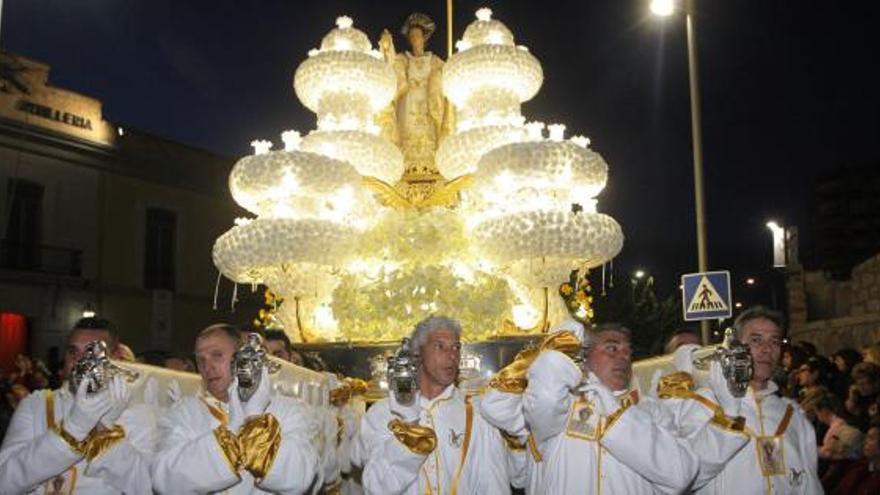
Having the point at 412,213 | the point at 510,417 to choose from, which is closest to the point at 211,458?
the point at 510,417

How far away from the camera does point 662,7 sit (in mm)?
12102

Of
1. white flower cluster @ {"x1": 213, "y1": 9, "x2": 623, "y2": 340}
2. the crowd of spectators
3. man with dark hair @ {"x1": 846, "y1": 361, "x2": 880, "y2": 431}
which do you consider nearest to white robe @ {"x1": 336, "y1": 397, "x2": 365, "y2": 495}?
the crowd of spectators

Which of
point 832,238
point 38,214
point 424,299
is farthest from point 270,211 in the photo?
point 832,238

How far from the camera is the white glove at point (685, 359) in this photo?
511cm

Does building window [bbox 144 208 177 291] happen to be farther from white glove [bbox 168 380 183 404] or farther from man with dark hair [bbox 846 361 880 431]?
white glove [bbox 168 380 183 404]

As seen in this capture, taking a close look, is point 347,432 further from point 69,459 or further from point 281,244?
point 69,459

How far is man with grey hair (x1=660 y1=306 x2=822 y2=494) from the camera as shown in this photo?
475cm

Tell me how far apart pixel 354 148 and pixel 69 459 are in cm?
449

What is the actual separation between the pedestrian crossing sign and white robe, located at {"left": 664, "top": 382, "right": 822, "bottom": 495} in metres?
5.75

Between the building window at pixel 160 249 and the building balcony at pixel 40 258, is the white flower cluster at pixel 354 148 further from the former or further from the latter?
the building window at pixel 160 249

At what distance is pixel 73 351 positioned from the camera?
4750 millimetres

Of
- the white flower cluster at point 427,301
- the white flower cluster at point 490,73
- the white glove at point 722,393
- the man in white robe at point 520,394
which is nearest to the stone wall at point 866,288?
the white flower cluster at point 490,73

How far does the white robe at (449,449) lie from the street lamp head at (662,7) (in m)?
8.39

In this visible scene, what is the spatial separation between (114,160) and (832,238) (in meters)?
18.4
